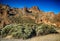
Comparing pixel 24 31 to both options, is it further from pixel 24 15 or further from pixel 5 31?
pixel 24 15

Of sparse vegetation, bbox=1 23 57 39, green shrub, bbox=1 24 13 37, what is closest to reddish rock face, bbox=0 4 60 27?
green shrub, bbox=1 24 13 37

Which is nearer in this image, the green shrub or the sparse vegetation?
the sparse vegetation

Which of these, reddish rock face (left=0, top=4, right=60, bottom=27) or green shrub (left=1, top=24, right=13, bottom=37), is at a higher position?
reddish rock face (left=0, top=4, right=60, bottom=27)

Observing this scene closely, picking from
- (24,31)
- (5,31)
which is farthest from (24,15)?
(24,31)

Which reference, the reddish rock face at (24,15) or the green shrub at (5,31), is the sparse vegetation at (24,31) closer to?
the green shrub at (5,31)

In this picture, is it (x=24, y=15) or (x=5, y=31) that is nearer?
(x=5, y=31)

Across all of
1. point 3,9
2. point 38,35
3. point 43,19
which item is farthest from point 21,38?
point 3,9

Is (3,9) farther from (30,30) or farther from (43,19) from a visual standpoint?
(30,30)

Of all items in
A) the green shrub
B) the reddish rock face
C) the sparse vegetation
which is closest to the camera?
the sparse vegetation

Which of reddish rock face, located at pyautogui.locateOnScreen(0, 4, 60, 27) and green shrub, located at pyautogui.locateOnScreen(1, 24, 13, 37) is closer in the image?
green shrub, located at pyautogui.locateOnScreen(1, 24, 13, 37)

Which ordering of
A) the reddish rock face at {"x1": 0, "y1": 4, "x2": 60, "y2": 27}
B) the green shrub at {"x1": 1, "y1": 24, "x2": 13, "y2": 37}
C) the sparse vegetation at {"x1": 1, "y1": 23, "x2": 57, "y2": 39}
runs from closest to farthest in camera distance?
the sparse vegetation at {"x1": 1, "y1": 23, "x2": 57, "y2": 39}, the green shrub at {"x1": 1, "y1": 24, "x2": 13, "y2": 37}, the reddish rock face at {"x1": 0, "y1": 4, "x2": 60, "y2": 27}

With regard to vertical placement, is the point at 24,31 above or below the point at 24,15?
below

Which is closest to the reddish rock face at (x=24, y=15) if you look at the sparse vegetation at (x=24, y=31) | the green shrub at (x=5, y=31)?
the green shrub at (x=5, y=31)

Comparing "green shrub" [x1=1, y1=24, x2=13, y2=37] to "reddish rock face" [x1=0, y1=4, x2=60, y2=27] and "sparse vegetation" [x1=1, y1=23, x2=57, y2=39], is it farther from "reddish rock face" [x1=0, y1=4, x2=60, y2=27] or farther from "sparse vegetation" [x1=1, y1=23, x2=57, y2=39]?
"reddish rock face" [x1=0, y1=4, x2=60, y2=27]
